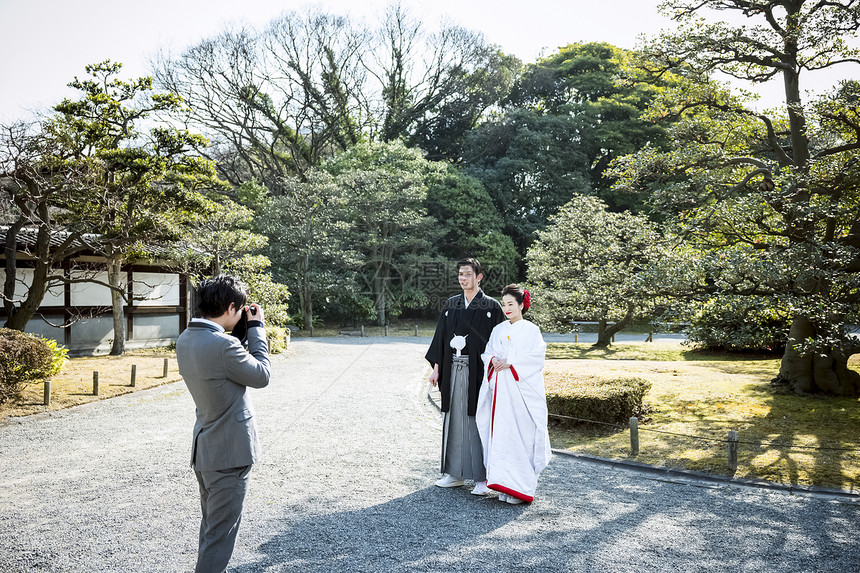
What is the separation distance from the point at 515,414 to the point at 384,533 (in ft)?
4.57

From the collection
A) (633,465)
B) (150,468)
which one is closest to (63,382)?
(150,468)

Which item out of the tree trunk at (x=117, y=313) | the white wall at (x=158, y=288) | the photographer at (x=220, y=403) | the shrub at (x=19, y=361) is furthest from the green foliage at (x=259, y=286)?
the photographer at (x=220, y=403)

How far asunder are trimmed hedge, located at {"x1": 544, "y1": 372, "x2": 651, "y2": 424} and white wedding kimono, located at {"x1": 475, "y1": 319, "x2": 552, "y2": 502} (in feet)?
8.92

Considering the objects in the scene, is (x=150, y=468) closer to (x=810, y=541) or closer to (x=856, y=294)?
(x=810, y=541)

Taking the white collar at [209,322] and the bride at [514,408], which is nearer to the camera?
the white collar at [209,322]

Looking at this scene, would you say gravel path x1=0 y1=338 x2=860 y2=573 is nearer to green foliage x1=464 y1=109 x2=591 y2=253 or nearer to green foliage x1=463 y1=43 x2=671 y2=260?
green foliage x1=464 y1=109 x2=591 y2=253

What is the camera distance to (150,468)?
5.36 metres

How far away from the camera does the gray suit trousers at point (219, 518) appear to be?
9.35 feet

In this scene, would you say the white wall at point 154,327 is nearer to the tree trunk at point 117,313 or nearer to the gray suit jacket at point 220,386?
the tree trunk at point 117,313

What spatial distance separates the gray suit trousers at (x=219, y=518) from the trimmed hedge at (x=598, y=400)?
5.09 m

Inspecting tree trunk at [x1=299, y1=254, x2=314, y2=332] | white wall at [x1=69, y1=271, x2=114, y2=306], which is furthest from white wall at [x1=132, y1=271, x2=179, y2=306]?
tree trunk at [x1=299, y1=254, x2=314, y2=332]

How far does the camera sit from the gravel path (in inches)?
136

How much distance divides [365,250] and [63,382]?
56.7ft

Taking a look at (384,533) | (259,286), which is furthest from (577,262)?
(384,533)
